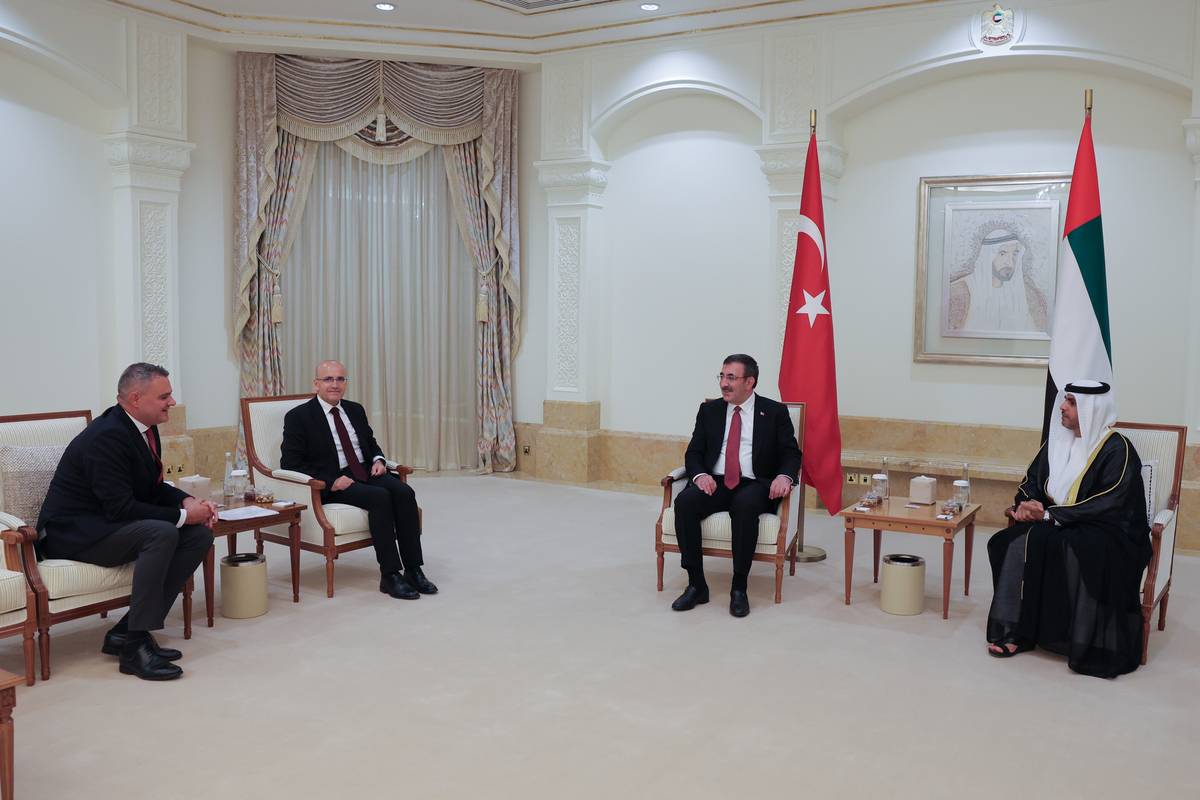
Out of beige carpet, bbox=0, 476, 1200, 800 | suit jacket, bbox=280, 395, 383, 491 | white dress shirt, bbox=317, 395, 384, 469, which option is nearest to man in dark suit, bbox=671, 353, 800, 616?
beige carpet, bbox=0, 476, 1200, 800

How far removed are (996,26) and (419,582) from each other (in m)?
5.19

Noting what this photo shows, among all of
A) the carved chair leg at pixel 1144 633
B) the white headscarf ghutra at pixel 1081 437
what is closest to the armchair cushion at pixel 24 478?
the white headscarf ghutra at pixel 1081 437

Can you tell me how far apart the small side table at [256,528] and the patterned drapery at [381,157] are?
11.5ft

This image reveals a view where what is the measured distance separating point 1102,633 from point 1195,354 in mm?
3026

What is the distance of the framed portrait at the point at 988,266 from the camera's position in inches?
292

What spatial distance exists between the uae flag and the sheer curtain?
5102 millimetres

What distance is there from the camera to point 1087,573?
455cm

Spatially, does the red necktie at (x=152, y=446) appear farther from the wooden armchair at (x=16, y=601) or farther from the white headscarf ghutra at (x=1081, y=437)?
the white headscarf ghutra at (x=1081, y=437)

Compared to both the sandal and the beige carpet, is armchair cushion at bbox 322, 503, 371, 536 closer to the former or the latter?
the beige carpet

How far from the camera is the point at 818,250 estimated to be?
6.59 metres

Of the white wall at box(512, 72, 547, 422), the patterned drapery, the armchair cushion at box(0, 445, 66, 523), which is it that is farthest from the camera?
the white wall at box(512, 72, 547, 422)

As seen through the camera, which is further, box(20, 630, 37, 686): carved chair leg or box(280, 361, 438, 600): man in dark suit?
box(280, 361, 438, 600): man in dark suit

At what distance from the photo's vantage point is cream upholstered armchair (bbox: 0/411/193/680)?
4.26 meters

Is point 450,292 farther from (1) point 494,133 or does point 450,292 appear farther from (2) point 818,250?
(2) point 818,250
